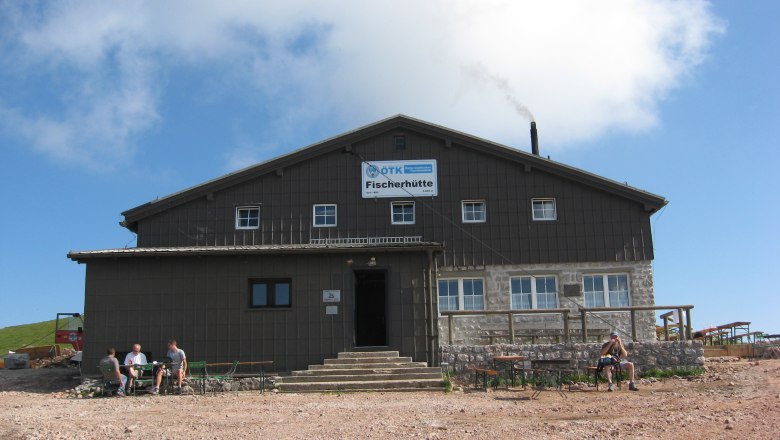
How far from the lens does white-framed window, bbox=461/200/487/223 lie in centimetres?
2002

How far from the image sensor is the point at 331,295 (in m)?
17.3

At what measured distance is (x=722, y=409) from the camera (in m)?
12.1

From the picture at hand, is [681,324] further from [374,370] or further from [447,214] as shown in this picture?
[374,370]

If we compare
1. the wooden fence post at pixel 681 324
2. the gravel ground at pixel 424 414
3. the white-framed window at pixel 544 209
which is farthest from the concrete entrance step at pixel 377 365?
the wooden fence post at pixel 681 324

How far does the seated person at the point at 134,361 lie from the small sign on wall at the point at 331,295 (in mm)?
4266

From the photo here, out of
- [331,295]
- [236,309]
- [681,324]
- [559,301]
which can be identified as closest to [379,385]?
[331,295]

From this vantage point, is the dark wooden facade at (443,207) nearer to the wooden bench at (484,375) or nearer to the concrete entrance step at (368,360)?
the concrete entrance step at (368,360)

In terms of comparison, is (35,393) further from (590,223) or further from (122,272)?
(590,223)

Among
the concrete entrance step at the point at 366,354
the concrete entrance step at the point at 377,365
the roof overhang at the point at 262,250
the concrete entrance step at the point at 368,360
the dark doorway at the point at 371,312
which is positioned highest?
the roof overhang at the point at 262,250

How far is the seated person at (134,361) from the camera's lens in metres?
15.4

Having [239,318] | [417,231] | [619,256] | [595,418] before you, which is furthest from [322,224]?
[595,418]

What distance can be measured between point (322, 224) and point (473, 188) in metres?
4.30

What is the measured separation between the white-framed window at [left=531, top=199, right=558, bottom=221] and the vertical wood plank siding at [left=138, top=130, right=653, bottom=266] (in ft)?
0.49

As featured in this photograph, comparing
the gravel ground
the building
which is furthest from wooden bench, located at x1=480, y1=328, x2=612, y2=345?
the gravel ground
